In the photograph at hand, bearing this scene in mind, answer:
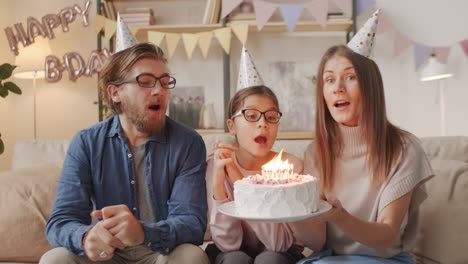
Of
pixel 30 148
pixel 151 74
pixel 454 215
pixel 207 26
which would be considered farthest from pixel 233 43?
pixel 454 215

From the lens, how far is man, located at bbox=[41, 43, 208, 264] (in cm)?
163

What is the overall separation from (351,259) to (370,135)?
406 mm

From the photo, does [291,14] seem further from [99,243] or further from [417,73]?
[99,243]

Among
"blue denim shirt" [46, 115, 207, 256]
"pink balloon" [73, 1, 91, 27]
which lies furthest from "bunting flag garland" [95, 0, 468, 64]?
"blue denim shirt" [46, 115, 207, 256]

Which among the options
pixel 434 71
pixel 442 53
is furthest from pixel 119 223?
pixel 442 53

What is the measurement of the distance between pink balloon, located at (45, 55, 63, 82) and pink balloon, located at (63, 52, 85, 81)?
6 cm

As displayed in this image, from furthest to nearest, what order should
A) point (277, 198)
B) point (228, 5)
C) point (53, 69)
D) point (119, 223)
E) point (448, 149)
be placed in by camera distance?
1. point (53, 69)
2. point (228, 5)
3. point (448, 149)
4. point (119, 223)
5. point (277, 198)

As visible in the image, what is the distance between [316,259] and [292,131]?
2.25 m

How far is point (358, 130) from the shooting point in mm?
1624

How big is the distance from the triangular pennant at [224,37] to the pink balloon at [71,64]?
40.2 inches

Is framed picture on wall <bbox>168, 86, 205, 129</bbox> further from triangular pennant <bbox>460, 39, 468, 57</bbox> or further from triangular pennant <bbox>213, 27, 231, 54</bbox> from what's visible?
triangular pennant <bbox>460, 39, 468, 57</bbox>

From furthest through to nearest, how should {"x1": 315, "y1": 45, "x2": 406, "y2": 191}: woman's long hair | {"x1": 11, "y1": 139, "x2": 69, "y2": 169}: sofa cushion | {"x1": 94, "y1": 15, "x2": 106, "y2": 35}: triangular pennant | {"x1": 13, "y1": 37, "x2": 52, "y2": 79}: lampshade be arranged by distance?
{"x1": 94, "y1": 15, "x2": 106, "y2": 35}: triangular pennant < {"x1": 13, "y1": 37, "x2": 52, "y2": 79}: lampshade < {"x1": 11, "y1": 139, "x2": 69, "y2": 169}: sofa cushion < {"x1": 315, "y1": 45, "x2": 406, "y2": 191}: woman's long hair

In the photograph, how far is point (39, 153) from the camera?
95.9 inches

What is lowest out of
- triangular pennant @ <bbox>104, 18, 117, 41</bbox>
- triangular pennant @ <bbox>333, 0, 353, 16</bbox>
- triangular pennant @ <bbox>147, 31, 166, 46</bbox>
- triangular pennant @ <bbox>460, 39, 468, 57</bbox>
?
triangular pennant @ <bbox>460, 39, 468, 57</bbox>
